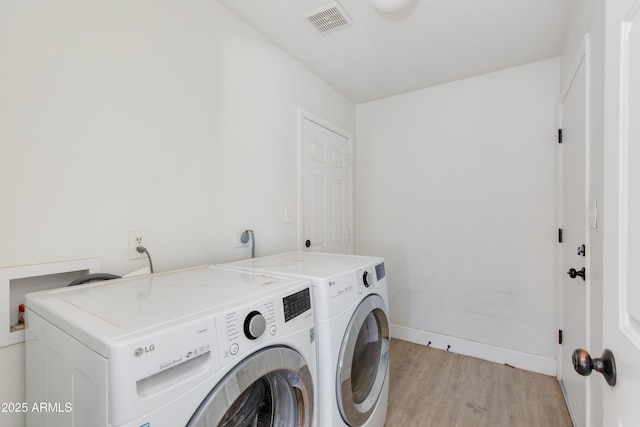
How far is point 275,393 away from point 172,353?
520mm

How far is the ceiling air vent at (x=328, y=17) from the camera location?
169 centimetres

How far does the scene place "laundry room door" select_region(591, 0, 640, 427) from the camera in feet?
1.66

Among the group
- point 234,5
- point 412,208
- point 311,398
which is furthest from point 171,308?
point 412,208

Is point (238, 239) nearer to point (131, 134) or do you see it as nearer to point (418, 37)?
point (131, 134)

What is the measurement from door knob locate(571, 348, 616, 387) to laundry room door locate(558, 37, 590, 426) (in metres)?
1.01

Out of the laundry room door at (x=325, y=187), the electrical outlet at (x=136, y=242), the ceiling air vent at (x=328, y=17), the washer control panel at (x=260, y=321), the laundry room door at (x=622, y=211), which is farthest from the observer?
the laundry room door at (x=325, y=187)

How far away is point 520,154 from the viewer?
2.33 meters

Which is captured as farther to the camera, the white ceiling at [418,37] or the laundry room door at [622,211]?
the white ceiling at [418,37]

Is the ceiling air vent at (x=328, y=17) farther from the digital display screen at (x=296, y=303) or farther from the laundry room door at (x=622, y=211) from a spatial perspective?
the digital display screen at (x=296, y=303)

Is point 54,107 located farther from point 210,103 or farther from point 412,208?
point 412,208

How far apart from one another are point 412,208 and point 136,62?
2.37 meters

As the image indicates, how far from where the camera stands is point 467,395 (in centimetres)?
196

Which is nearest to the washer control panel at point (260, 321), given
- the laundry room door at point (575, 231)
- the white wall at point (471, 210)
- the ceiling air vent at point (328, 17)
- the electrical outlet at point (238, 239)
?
the electrical outlet at point (238, 239)

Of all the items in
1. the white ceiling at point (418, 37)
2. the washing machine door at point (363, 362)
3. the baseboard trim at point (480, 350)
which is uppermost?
the white ceiling at point (418, 37)
